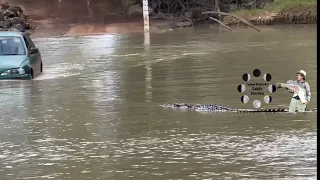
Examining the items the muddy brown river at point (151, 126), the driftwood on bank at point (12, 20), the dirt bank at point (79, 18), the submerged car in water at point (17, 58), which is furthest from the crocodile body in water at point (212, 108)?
the driftwood on bank at point (12, 20)

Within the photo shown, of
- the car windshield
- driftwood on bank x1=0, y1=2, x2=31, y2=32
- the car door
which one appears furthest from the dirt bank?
the car windshield

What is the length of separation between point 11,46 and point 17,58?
0.91 m

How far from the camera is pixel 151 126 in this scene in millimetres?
10273

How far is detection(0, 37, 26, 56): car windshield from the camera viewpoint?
17.4m

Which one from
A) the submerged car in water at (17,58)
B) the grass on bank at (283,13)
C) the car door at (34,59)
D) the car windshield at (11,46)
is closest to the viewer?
the submerged car in water at (17,58)

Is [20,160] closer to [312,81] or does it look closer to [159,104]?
[159,104]

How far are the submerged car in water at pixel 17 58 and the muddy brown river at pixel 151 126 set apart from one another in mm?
384

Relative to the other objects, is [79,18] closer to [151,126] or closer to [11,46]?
[11,46]

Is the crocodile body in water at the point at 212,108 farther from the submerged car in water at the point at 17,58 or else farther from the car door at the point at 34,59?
the car door at the point at 34,59

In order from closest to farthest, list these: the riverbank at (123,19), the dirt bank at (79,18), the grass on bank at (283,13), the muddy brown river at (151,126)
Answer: the muddy brown river at (151,126), the grass on bank at (283,13), the riverbank at (123,19), the dirt bank at (79,18)

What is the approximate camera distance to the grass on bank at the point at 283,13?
119 feet

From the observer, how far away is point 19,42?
17.7 m

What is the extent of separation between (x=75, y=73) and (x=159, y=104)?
6647 mm

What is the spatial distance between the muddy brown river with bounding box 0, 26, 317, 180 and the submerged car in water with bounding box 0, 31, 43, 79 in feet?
1.26
